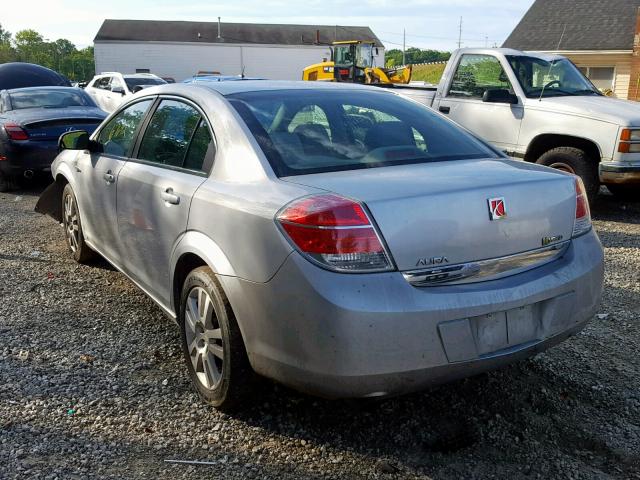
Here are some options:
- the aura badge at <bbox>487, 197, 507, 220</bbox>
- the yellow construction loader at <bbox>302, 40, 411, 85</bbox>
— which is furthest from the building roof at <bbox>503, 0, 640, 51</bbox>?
the aura badge at <bbox>487, 197, 507, 220</bbox>

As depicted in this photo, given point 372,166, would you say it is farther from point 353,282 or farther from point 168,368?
point 168,368

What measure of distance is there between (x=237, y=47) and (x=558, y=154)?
182 ft

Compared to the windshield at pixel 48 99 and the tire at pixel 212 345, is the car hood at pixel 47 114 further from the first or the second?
the tire at pixel 212 345

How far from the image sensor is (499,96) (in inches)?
311

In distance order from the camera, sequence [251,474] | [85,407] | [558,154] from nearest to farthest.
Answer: [251,474], [85,407], [558,154]

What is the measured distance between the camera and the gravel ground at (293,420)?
2.84m

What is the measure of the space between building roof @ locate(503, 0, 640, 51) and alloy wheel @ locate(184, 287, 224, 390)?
92.6 ft

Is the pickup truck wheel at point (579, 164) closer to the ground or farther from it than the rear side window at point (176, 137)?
closer to the ground

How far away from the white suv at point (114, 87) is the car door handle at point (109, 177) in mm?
12861

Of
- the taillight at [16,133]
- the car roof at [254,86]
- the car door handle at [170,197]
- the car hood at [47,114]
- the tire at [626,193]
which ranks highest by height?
the car roof at [254,86]

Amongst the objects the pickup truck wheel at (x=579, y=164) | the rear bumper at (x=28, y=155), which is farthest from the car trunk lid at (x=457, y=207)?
the rear bumper at (x=28, y=155)

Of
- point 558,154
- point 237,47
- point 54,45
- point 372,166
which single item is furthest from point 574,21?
point 54,45

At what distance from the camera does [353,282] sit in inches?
99.5

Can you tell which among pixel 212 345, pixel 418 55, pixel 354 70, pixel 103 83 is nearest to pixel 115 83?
pixel 103 83
